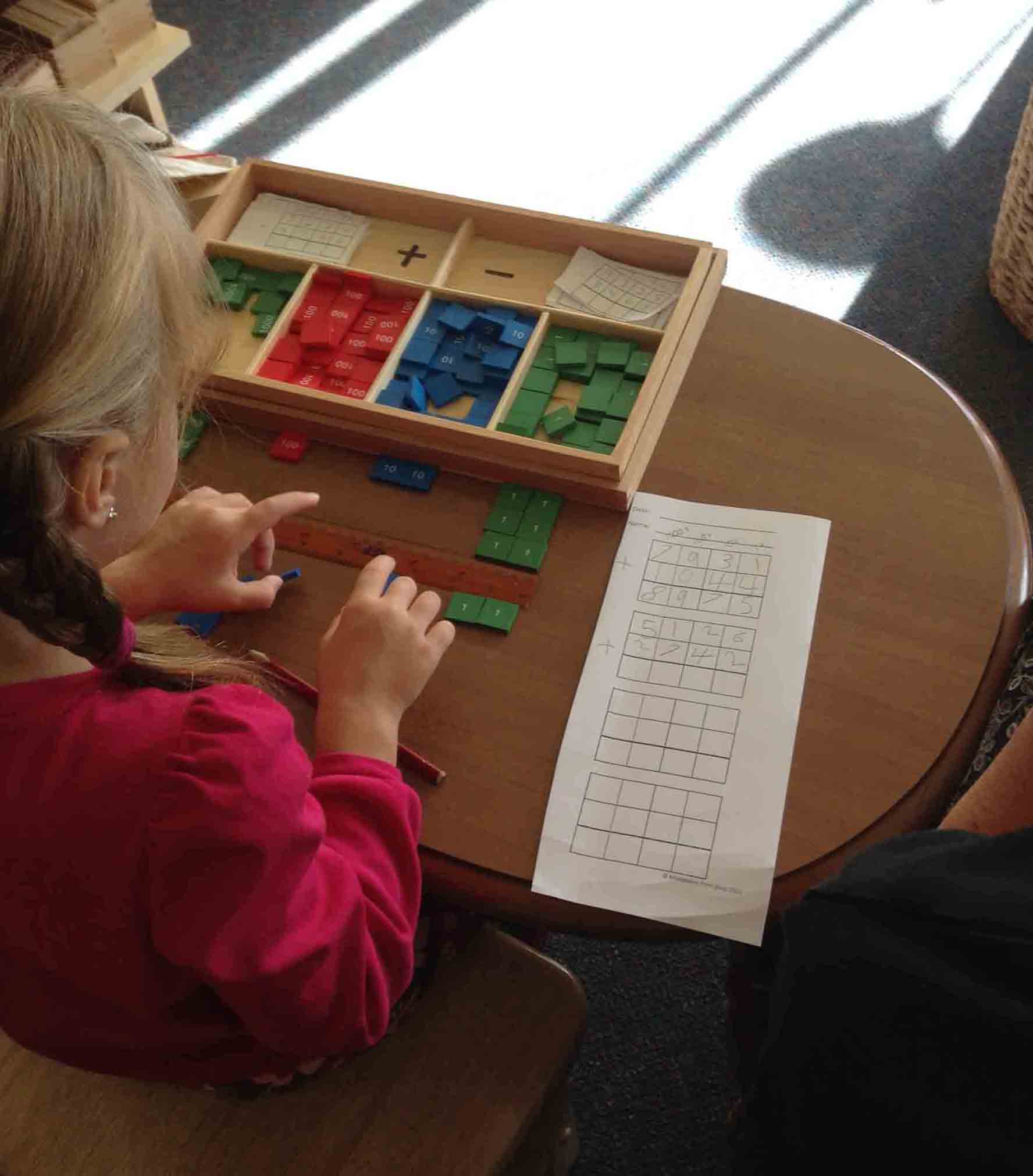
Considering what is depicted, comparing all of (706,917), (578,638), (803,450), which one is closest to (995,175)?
(803,450)

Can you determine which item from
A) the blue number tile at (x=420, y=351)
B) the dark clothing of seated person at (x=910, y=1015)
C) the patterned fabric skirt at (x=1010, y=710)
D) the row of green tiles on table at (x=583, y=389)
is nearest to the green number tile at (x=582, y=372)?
the row of green tiles on table at (x=583, y=389)

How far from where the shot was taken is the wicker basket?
1.79m

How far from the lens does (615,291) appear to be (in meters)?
1.13

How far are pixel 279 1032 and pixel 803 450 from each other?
63 centimetres

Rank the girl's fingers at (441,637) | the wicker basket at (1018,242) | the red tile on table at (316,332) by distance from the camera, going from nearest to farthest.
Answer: the girl's fingers at (441,637) → the red tile on table at (316,332) → the wicker basket at (1018,242)

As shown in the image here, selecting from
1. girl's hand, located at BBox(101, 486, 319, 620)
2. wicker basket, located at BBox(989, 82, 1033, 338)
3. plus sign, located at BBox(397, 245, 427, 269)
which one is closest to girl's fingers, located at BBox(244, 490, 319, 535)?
girl's hand, located at BBox(101, 486, 319, 620)

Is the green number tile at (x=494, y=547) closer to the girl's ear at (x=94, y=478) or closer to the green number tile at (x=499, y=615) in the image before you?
the green number tile at (x=499, y=615)

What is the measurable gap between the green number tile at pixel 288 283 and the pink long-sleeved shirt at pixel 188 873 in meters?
0.55

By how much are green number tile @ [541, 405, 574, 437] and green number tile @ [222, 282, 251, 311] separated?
0.35m

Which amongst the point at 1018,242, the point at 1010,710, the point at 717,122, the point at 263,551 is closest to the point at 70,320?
the point at 263,551

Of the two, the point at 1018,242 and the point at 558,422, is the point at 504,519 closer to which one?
the point at 558,422

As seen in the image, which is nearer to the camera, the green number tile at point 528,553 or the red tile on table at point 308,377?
the green number tile at point 528,553

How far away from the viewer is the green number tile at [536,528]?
973 millimetres

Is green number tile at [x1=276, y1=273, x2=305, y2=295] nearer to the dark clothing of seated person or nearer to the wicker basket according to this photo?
the dark clothing of seated person
